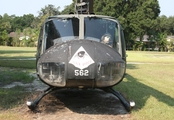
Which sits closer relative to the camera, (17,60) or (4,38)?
(17,60)

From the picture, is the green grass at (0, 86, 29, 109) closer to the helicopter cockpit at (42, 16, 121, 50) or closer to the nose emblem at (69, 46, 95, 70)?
the helicopter cockpit at (42, 16, 121, 50)

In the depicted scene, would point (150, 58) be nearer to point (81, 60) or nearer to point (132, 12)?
point (81, 60)

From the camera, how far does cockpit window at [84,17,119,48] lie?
523cm

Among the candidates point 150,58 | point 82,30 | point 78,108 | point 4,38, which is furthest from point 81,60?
point 4,38

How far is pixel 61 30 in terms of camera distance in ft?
17.2

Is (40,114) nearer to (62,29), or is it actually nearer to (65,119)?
(65,119)

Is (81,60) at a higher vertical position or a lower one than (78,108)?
higher

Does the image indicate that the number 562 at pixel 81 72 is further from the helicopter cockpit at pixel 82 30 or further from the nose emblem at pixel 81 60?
the helicopter cockpit at pixel 82 30

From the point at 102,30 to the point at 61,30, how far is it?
2.89ft

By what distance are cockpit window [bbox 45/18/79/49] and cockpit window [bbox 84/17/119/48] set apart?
25cm

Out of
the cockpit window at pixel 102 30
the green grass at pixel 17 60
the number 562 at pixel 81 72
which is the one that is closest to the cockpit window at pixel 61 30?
the cockpit window at pixel 102 30

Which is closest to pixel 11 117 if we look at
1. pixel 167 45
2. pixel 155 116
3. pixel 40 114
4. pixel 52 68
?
pixel 40 114

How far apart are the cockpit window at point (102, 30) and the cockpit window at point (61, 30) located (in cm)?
25

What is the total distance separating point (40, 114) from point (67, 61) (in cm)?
146
